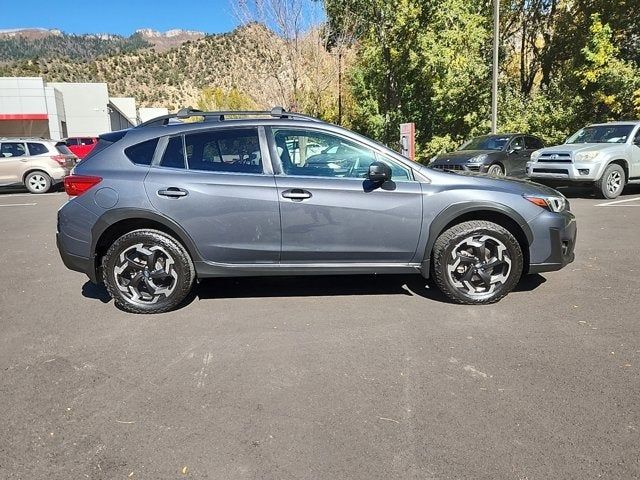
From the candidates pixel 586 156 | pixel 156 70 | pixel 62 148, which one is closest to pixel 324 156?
pixel 586 156

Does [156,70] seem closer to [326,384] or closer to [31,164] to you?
[31,164]

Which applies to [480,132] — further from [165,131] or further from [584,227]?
[165,131]

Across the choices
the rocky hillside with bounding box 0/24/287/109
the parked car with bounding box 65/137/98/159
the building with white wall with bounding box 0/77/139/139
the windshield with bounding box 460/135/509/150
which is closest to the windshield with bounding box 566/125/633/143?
the windshield with bounding box 460/135/509/150

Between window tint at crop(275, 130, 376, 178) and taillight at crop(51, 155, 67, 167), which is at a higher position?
→ taillight at crop(51, 155, 67, 167)

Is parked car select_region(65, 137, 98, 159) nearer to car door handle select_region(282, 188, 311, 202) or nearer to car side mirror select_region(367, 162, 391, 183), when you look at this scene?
car door handle select_region(282, 188, 311, 202)

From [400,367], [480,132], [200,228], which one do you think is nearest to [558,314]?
[400,367]

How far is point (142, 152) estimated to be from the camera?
4.45 meters

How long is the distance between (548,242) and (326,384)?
8.26ft

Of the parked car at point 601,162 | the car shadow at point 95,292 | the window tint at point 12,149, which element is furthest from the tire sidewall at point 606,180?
the window tint at point 12,149

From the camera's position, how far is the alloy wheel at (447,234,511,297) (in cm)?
446

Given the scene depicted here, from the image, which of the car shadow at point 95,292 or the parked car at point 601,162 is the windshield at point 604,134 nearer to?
the parked car at point 601,162

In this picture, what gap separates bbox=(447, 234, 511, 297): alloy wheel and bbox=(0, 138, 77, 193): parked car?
1391 cm

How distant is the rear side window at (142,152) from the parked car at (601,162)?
9.92m

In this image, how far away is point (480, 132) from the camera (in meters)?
21.0
